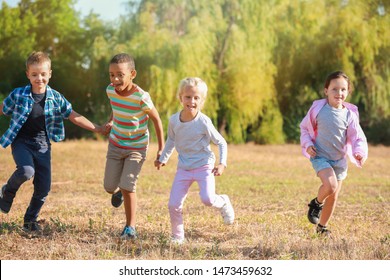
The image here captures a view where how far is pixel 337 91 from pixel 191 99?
1486mm

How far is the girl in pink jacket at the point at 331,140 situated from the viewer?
5.65 meters

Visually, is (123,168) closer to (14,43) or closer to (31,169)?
(31,169)

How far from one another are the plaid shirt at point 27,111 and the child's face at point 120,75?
0.68 m

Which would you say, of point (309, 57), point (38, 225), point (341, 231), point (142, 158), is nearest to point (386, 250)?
point (341, 231)

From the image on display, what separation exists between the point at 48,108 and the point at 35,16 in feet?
61.9

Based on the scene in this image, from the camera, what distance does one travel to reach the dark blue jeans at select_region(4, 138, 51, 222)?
5578 millimetres

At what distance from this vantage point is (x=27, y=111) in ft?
18.5

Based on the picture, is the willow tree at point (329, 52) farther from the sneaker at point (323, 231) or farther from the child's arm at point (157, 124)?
the child's arm at point (157, 124)

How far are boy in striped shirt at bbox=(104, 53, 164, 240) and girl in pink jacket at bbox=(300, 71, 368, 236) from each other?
1524mm

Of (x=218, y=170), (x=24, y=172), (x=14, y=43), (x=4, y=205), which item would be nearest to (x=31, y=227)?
(x=4, y=205)

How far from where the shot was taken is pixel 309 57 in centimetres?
2395

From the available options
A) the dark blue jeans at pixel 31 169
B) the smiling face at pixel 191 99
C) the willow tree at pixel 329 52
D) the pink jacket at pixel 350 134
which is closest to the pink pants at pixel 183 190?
the smiling face at pixel 191 99

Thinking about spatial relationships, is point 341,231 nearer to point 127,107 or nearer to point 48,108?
point 127,107

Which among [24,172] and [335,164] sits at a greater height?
[335,164]
